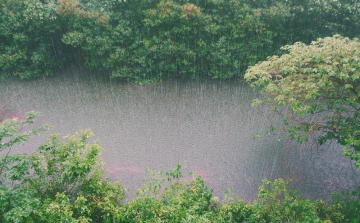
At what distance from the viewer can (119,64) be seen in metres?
12.2

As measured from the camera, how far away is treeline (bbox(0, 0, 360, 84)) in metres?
10.9

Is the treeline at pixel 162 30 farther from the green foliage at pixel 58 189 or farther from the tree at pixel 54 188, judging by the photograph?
the green foliage at pixel 58 189

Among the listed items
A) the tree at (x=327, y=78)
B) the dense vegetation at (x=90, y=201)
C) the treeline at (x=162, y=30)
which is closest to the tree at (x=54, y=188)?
the dense vegetation at (x=90, y=201)

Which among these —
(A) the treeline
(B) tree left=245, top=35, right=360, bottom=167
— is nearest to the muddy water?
(A) the treeline

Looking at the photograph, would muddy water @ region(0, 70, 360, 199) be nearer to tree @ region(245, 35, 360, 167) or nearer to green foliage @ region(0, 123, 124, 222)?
tree @ region(245, 35, 360, 167)

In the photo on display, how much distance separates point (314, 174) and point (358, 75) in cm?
414

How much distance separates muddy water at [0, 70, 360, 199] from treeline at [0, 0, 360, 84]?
101 cm

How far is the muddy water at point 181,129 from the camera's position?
7773 millimetres

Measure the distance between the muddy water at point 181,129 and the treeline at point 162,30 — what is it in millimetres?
1013

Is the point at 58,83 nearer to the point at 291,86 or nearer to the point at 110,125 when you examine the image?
the point at 110,125

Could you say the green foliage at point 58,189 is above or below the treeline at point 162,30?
below

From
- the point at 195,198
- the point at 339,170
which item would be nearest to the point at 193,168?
the point at 195,198

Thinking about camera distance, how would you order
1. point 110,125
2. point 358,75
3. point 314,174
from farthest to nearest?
point 110,125
point 314,174
point 358,75

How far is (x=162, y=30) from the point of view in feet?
37.6
